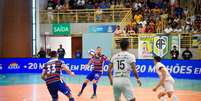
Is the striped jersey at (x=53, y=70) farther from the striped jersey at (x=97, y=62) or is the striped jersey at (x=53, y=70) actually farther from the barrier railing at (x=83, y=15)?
the barrier railing at (x=83, y=15)

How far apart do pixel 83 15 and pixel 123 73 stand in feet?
85.7

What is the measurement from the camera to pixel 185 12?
34.2 metres

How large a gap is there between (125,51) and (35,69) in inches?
835

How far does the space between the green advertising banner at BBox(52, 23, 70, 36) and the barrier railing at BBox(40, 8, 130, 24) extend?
0.57 m

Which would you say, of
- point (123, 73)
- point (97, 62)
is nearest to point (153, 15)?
point (97, 62)

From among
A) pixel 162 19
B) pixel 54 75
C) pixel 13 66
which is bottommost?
pixel 13 66

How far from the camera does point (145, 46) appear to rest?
32.3 m

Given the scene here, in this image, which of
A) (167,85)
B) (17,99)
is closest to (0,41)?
(17,99)

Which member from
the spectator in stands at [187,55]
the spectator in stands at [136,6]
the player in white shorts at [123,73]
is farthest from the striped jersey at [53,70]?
the spectator in stands at [136,6]

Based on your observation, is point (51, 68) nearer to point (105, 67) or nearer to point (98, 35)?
point (105, 67)

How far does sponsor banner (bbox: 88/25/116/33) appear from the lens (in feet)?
115

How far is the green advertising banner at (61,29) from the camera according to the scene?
1444 inches

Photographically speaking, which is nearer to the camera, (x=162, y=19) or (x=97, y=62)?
(x=97, y=62)

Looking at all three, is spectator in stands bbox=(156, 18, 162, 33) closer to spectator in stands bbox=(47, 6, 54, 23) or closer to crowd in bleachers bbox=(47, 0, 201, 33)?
crowd in bleachers bbox=(47, 0, 201, 33)
